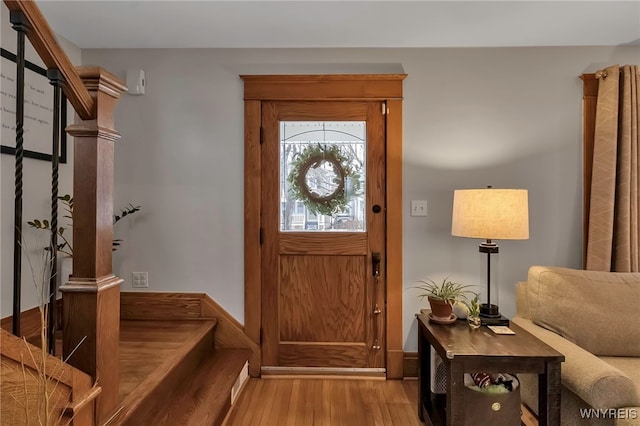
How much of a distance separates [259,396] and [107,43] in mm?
2704

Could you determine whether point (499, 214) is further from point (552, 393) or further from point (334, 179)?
point (334, 179)

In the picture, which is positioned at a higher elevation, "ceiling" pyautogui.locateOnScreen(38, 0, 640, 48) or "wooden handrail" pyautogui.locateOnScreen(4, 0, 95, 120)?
"ceiling" pyautogui.locateOnScreen(38, 0, 640, 48)

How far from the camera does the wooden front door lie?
8.45 ft

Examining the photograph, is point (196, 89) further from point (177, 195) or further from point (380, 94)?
point (380, 94)

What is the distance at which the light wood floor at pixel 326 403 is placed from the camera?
206cm

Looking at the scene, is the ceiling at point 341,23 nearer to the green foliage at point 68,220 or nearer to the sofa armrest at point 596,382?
the green foliage at point 68,220

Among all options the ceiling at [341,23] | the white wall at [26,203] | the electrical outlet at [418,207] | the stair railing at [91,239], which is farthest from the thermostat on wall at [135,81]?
the electrical outlet at [418,207]

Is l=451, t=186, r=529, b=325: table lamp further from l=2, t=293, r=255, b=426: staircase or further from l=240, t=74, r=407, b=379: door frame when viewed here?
l=2, t=293, r=255, b=426: staircase

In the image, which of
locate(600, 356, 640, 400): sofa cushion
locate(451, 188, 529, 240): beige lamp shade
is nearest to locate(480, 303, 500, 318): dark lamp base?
locate(451, 188, 529, 240): beige lamp shade

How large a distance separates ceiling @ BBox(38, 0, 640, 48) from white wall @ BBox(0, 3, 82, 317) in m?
0.30

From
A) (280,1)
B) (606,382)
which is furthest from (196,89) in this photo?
(606,382)

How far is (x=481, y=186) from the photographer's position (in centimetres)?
256

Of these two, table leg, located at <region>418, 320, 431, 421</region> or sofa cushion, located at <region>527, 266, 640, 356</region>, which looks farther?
table leg, located at <region>418, 320, 431, 421</region>

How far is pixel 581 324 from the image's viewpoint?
6.33ft
